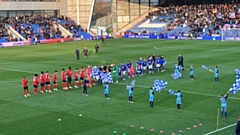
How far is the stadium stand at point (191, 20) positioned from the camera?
67.1m

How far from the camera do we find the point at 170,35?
227 ft

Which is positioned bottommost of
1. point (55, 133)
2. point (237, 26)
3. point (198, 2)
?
point (55, 133)

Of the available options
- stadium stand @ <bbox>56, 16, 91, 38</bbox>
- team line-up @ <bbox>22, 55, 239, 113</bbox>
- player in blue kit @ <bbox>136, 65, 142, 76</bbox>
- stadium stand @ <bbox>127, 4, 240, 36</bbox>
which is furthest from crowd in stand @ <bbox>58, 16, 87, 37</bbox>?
player in blue kit @ <bbox>136, 65, 142, 76</bbox>

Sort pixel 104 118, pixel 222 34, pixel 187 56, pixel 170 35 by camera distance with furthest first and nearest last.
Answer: pixel 170 35 < pixel 222 34 < pixel 187 56 < pixel 104 118

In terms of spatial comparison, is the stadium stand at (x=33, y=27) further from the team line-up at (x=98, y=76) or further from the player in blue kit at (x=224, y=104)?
the player in blue kit at (x=224, y=104)

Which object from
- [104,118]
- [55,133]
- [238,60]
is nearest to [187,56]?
[238,60]

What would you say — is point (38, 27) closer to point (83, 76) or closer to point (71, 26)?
point (71, 26)

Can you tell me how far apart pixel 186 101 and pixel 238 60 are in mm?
18172

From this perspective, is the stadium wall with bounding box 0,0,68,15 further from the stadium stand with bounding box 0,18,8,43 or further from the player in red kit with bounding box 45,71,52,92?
the player in red kit with bounding box 45,71,52,92

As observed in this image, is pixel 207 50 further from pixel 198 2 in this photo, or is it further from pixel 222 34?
pixel 198 2

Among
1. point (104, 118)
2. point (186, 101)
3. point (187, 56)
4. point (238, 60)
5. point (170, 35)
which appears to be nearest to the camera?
point (104, 118)

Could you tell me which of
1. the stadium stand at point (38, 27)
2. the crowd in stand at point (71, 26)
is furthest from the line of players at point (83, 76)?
the crowd in stand at point (71, 26)

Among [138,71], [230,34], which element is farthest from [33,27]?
[138,71]

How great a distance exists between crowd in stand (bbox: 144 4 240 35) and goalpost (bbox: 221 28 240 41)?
5.87 feet
